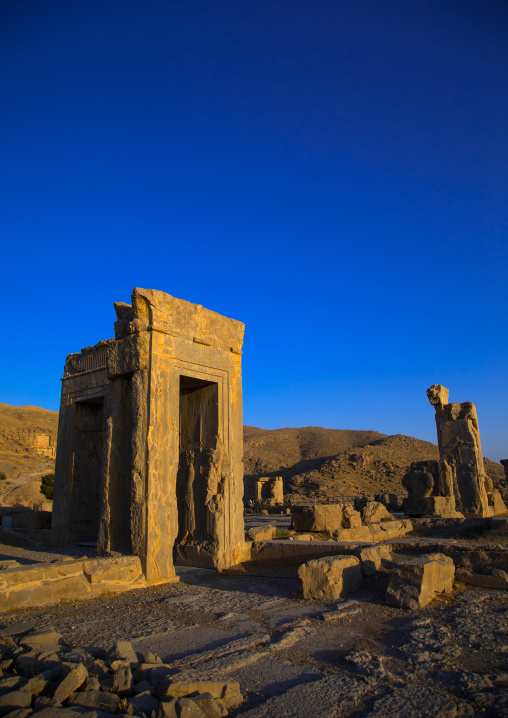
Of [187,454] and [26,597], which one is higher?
[187,454]

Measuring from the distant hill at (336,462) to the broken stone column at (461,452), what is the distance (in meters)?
14.0

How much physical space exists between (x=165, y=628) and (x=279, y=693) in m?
1.68

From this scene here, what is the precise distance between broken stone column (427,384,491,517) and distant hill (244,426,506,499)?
14.0 meters

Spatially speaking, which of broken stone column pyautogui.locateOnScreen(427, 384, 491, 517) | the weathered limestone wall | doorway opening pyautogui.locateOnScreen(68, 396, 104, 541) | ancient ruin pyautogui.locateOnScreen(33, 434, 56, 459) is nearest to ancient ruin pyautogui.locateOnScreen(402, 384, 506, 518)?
broken stone column pyautogui.locateOnScreen(427, 384, 491, 517)

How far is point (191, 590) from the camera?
5.70m

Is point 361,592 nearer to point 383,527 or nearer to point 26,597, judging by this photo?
point 26,597

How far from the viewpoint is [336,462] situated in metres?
39.5

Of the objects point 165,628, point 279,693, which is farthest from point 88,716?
point 165,628

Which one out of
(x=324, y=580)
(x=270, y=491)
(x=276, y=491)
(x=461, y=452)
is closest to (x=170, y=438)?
(x=324, y=580)

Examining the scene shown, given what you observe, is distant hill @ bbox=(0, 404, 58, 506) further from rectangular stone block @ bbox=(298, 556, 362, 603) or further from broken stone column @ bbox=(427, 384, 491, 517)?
rectangular stone block @ bbox=(298, 556, 362, 603)

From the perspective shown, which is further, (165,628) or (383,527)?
(383,527)

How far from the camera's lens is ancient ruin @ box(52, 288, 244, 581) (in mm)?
6305

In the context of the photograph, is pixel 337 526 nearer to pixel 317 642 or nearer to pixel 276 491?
pixel 317 642

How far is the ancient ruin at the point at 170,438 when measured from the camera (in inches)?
248
